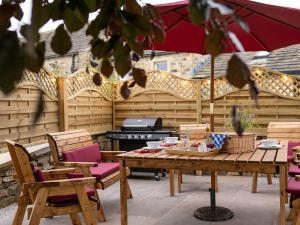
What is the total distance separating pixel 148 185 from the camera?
5.78 meters

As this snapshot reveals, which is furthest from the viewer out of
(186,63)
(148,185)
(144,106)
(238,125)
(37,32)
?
(186,63)

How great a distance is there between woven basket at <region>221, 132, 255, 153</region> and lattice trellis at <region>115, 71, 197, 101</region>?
3.45 m

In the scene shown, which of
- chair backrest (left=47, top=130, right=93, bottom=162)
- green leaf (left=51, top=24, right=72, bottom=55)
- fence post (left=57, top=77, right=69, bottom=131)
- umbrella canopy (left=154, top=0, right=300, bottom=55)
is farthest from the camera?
fence post (left=57, top=77, right=69, bottom=131)

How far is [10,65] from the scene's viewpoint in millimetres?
478

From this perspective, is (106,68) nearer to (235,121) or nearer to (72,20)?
(72,20)

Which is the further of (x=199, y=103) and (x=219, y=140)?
(x=199, y=103)

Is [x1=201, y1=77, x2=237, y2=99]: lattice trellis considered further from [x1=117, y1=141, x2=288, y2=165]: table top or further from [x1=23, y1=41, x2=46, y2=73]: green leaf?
[x1=23, y1=41, x2=46, y2=73]: green leaf

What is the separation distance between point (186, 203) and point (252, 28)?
91.1 inches

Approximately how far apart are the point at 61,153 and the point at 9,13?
383 centimetres

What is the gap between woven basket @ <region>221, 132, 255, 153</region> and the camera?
339cm

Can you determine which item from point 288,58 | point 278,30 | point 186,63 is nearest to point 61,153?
point 278,30

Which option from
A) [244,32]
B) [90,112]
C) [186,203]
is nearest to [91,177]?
[186,203]

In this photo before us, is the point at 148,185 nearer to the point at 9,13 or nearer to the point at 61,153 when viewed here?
the point at 61,153

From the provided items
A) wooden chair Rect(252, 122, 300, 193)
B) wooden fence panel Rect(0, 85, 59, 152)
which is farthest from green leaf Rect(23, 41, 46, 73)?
wooden chair Rect(252, 122, 300, 193)
